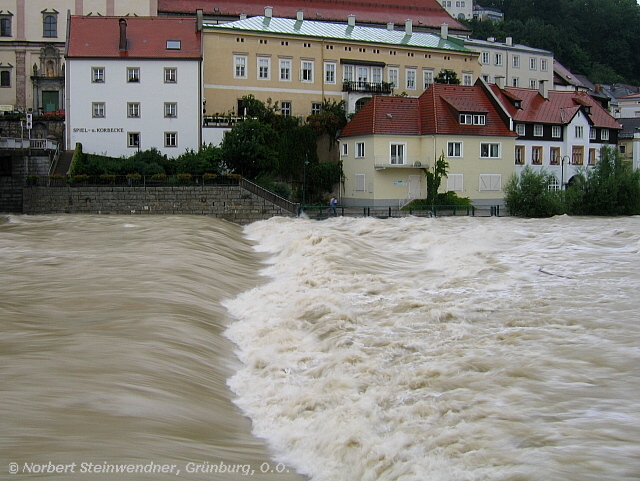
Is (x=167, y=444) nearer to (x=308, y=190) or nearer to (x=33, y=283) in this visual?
(x=33, y=283)

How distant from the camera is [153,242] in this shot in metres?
28.1

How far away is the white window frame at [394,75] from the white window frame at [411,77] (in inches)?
37.4

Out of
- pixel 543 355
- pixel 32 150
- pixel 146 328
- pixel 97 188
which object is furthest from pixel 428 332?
pixel 32 150

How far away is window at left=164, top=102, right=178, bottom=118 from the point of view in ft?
170

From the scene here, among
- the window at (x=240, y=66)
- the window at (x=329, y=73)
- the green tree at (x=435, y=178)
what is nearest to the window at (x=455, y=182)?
the green tree at (x=435, y=178)

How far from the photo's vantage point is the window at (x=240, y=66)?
2248 inches

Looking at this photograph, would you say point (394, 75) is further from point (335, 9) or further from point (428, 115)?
point (335, 9)

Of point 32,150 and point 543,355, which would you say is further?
point 32,150

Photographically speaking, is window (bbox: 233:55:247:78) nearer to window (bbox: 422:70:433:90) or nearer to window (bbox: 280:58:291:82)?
window (bbox: 280:58:291:82)

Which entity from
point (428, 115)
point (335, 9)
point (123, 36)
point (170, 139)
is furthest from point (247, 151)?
point (335, 9)

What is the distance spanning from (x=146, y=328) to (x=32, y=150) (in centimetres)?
3706

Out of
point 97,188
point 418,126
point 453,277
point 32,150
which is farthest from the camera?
point 418,126

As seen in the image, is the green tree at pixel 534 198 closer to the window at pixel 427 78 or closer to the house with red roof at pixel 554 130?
the house with red roof at pixel 554 130

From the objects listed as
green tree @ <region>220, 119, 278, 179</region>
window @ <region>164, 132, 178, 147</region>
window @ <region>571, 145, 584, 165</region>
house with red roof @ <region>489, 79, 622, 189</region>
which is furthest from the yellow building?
window @ <region>571, 145, 584, 165</region>
